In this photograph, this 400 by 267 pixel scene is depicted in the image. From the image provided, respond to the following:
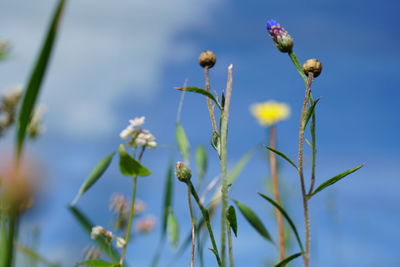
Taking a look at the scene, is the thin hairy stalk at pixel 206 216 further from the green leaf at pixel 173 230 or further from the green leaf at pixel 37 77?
the green leaf at pixel 37 77

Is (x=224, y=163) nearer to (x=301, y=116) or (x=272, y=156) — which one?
(x=301, y=116)

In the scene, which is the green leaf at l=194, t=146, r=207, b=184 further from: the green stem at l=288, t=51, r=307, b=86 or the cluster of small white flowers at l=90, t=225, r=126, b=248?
the green stem at l=288, t=51, r=307, b=86

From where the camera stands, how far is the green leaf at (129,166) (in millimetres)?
775

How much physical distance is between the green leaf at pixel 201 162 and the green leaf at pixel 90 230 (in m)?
0.22

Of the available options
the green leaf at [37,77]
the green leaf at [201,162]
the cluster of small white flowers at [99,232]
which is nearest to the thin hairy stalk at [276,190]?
the green leaf at [201,162]

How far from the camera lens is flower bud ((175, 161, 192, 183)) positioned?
844 millimetres

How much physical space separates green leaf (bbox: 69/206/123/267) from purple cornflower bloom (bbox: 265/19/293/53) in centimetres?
43

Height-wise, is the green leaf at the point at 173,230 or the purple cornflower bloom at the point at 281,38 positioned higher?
the purple cornflower bloom at the point at 281,38

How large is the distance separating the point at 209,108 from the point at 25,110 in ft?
1.49

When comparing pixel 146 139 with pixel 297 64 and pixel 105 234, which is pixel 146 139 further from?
pixel 297 64

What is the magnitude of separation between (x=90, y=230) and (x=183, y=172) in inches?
8.1

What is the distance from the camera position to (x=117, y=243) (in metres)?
0.94

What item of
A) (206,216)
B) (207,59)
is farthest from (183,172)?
(207,59)

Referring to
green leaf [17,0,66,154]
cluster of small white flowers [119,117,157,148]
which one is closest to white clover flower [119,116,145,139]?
cluster of small white flowers [119,117,157,148]
